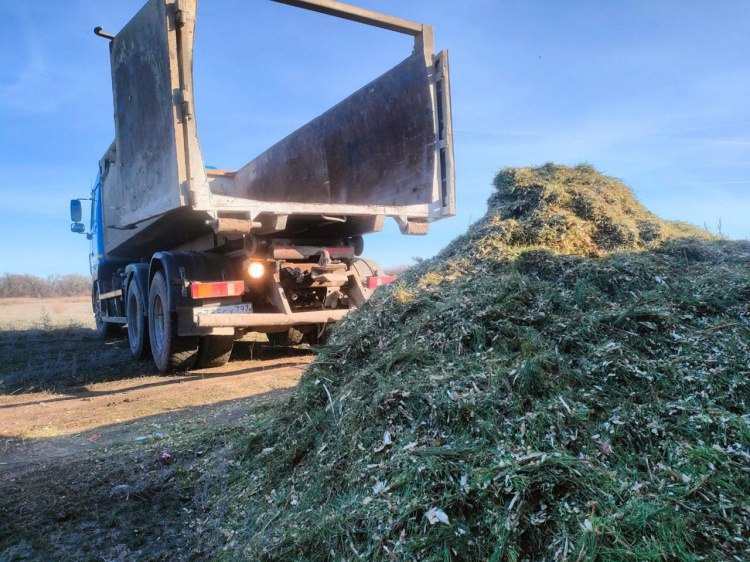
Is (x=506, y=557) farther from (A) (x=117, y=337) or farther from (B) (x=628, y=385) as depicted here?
(A) (x=117, y=337)

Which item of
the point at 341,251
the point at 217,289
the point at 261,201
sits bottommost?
the point at 217,289

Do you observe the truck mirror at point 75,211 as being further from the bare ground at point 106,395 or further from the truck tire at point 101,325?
the bare ground at point 106,395

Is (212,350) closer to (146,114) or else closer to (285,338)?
(285,338)

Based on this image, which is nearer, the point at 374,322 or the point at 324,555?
the point at 324,555

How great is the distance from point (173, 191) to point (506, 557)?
4.47m

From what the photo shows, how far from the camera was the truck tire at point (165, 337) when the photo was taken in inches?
270

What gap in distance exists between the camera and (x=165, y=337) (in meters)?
6.94

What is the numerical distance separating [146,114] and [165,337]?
9.29ft

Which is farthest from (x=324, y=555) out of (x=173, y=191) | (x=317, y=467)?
(x=173, y=191)

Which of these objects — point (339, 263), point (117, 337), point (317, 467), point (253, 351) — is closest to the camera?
point (317, 467)

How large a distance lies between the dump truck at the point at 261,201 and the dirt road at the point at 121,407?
56cm

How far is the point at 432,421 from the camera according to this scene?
7.72 ft

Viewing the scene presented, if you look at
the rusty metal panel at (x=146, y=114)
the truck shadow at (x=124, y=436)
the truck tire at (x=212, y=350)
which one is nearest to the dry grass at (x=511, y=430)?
the truck shadow at (x=124, y=436)

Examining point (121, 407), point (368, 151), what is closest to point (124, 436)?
point (121, 407)
